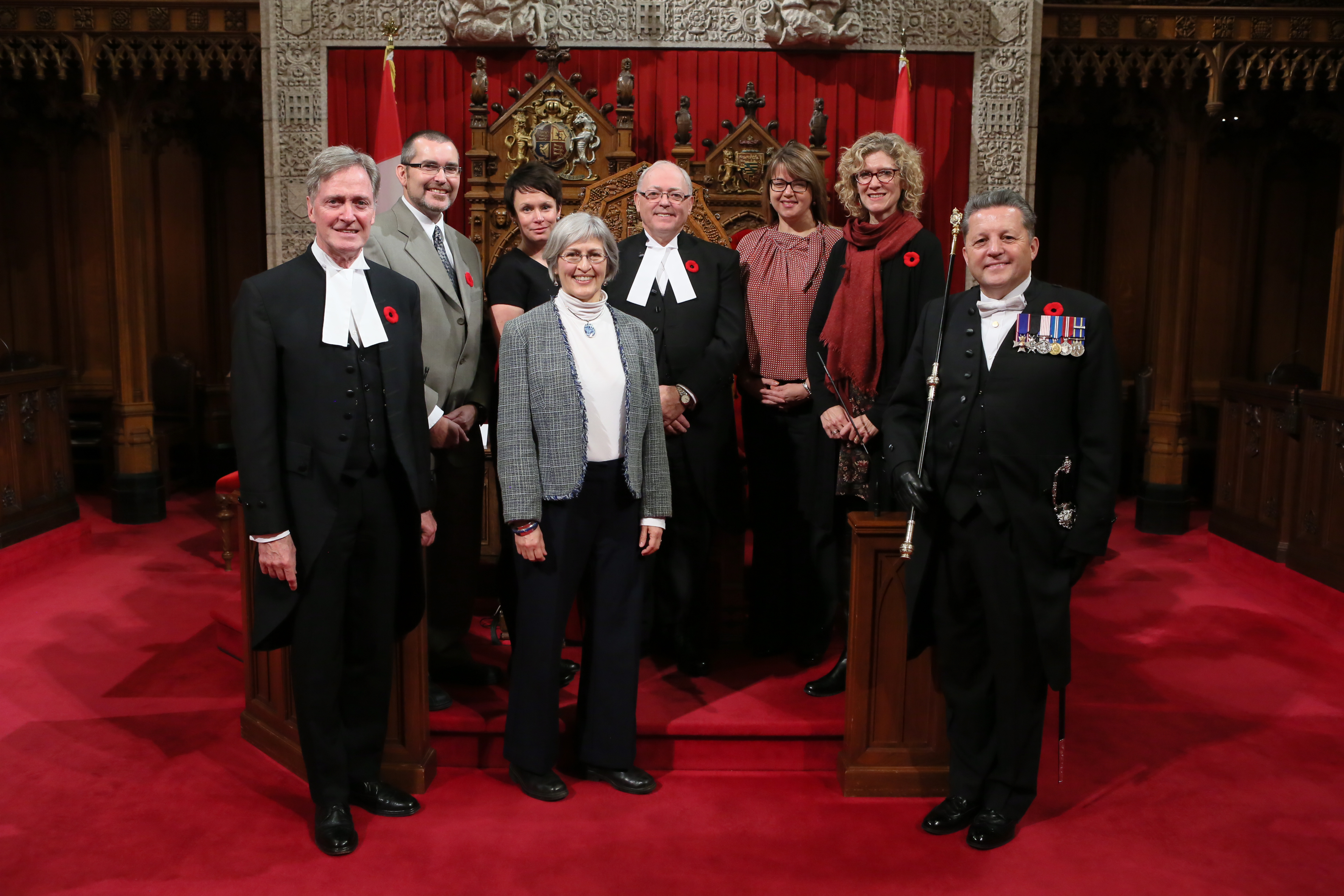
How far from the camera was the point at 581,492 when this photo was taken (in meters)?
2.95

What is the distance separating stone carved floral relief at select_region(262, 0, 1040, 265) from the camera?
18.9 feet

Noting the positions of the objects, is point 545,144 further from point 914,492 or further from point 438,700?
point 914,492

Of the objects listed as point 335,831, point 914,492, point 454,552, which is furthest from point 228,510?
point 914,492

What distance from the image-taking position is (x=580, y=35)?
5.85 m

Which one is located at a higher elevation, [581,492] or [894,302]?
[894,302]

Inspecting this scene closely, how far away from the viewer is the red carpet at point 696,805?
272 cm

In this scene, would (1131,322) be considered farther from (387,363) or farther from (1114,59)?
(387,363)

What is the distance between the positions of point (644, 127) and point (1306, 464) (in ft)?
12.5

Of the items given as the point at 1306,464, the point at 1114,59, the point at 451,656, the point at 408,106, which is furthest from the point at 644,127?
the point at 1306,464

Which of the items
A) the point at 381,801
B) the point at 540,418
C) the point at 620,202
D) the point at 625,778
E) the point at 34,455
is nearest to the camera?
the point at 540,418

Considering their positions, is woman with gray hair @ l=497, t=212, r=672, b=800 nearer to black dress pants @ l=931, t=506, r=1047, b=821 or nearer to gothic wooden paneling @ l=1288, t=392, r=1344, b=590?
black dress pants @ l=931, t=506, r=1047, b=821

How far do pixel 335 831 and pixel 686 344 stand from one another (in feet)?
5.69

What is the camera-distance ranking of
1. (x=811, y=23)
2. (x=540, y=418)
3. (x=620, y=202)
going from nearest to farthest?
(x=540, y=418), (x=620, y=202), (x=811, y=23)

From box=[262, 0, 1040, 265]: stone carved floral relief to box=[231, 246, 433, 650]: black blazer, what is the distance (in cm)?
328
